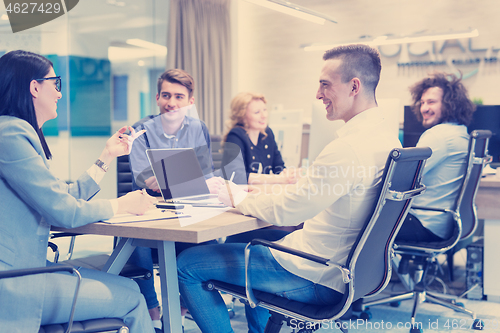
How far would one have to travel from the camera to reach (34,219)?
1419 millimetres

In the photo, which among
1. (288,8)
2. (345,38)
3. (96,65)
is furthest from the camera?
(345,38)

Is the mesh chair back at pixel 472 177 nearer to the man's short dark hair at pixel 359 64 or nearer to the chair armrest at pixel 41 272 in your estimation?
the man's short dark hair at pixel 359 64

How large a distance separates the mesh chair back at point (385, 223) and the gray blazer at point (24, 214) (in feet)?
2.96

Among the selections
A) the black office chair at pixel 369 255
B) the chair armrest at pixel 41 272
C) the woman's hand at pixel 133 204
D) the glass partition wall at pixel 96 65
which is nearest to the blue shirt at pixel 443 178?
the black office chair at pixel 369 255

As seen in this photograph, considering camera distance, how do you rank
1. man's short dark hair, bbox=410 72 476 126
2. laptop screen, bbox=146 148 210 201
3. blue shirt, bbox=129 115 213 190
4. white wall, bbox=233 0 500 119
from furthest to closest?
white wall, bbox=233 0 500 119 < man's short dark hair, bbox=410 72 476 126 < blue shirt, bbox=129 115 213 190 < laptop screen, bbox=146 148 210 201

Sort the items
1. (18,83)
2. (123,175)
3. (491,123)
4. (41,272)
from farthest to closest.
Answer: (491,123)
(123,175)
(18,83)
(41,272)

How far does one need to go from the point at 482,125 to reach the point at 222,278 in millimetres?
2793

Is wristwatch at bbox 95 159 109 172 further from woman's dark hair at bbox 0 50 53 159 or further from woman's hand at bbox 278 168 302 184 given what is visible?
woman's hand at bbox 278 168 302 184

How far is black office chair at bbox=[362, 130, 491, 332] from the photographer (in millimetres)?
2531

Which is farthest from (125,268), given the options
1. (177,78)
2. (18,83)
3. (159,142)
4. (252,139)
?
(252,139)

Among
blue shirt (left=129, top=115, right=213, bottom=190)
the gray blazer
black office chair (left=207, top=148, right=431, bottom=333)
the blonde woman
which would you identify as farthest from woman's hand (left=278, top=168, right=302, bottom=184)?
the gray blazer

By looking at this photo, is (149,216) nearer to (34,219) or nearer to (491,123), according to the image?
(34,219)

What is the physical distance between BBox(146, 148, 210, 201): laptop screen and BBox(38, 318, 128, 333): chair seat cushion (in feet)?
2.35

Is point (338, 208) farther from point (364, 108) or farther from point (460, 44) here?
point (460, 44)
